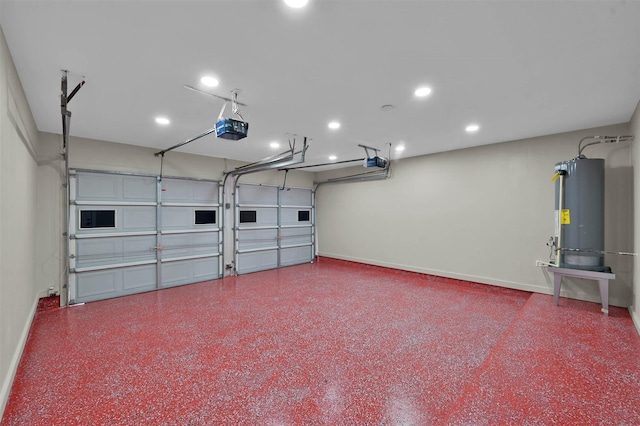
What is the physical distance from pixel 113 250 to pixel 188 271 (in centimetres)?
134

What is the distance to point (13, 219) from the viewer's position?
240 centimetres

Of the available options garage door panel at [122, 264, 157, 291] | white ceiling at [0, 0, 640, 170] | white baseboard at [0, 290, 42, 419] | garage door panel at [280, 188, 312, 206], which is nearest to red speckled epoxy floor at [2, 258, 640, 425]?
white baseboard at [0, 290, 42, 419]

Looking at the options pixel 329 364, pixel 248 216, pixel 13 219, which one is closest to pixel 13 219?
pixel 13 219

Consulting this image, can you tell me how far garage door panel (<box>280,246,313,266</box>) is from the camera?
7.35 meters

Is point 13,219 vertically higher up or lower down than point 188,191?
lower down

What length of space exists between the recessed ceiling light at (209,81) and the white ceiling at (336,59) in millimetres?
65

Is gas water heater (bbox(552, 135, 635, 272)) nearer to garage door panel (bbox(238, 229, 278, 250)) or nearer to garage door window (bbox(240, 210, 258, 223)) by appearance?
garage door panel (bbox(238, 229, 278, 250))

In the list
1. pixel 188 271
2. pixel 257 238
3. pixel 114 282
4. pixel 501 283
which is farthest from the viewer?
pixel 257 238

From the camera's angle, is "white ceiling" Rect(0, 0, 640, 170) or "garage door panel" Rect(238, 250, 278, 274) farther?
"garage door panel" Rect(238, 250, 278, 274)

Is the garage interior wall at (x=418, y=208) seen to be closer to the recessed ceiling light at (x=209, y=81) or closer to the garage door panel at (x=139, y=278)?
the garage door panel at (x=139, y=278)

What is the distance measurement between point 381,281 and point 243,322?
3.08 m

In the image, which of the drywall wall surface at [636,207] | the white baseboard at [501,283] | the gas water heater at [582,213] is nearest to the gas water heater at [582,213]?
the gas water heater at [582,213]

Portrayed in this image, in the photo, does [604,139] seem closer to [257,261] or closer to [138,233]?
[257,261]

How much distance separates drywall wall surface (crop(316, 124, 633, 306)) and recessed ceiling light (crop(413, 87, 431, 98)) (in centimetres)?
282
